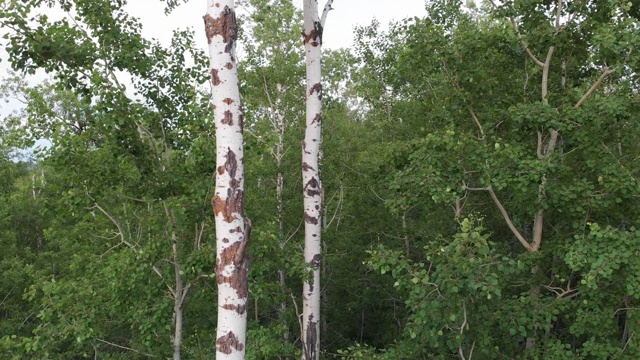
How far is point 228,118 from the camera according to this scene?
4.16 metres

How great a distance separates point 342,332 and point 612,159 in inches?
443

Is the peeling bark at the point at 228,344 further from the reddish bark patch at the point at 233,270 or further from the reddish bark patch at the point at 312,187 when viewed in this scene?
the reddish bark patch at the point at 312,187

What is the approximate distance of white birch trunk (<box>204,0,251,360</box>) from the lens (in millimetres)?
4090

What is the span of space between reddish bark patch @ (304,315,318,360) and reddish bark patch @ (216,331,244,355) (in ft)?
7.99

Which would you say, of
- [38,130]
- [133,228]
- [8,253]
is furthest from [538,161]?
[8,253]

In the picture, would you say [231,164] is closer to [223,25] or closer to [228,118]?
[228,118]

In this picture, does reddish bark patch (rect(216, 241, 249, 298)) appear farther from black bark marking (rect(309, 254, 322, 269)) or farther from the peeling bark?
black bark marking (rect(309, 254, 322, 269))

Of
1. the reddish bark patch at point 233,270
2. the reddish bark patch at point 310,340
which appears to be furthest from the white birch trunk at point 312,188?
the reddish bark patch at point 233,270

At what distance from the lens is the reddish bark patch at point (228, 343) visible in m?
4.06

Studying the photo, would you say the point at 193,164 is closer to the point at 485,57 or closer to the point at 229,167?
the point at 229,167

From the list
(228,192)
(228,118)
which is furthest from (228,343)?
(228,118)

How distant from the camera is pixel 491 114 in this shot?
844cm

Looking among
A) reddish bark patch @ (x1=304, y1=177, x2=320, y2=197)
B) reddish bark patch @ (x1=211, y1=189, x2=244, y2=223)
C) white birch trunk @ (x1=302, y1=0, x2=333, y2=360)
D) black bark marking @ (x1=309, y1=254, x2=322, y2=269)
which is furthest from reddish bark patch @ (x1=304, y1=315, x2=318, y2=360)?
reddish bark patch @ (x1=211, y1=189, x2=244, y2=223)

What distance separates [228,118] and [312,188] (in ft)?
8.27
